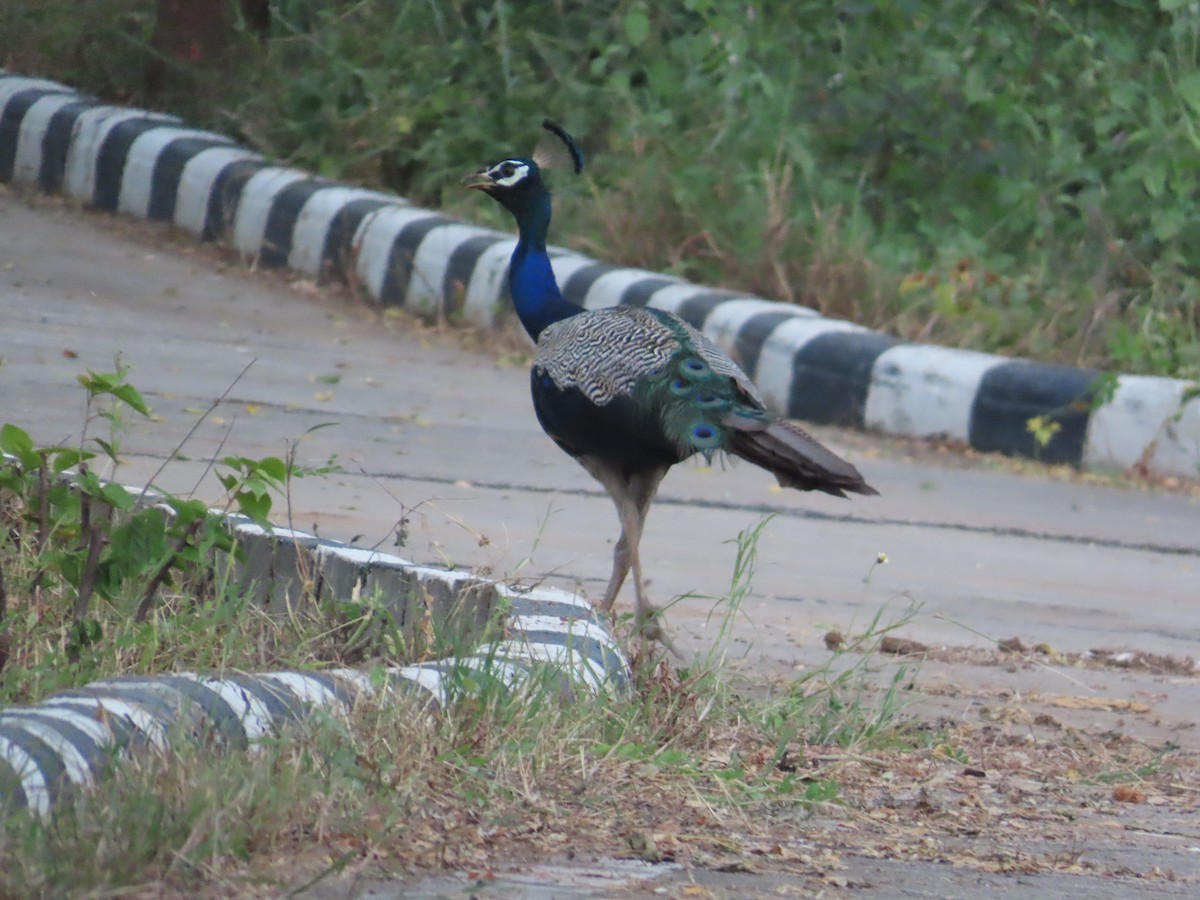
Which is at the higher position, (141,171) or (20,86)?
(20,86)

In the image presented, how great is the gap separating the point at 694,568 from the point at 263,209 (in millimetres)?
4170

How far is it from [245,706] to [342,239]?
5740 millimetres

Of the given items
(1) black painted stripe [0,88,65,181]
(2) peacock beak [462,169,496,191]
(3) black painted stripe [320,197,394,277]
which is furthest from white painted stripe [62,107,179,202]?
(2) peacock beak [462,169,496,191]

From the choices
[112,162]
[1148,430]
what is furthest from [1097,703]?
[112,162]

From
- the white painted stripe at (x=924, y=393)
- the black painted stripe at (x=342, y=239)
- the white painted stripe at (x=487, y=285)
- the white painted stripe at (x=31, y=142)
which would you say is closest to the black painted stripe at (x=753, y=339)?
the white painted stripe at (x=924, y=393)

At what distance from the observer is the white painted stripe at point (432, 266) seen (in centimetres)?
802

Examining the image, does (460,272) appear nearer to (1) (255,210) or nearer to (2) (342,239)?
(2) (342,239)

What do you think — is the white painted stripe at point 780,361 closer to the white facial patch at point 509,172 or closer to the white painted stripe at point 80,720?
the white facial patch at point 509,172

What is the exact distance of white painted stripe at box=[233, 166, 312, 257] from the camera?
8562 mm

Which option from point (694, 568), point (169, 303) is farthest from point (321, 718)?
point (169, 303)

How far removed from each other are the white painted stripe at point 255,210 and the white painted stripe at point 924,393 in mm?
2907

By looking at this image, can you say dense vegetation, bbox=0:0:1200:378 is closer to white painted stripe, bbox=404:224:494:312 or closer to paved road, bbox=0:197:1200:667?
white painted stripe, bbox=404:224:494:312

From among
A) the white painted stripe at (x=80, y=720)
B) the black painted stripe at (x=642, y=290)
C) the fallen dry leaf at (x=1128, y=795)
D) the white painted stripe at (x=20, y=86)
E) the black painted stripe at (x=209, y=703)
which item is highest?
the white painted stripe at (x=20, y=86)

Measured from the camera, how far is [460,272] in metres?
7.97
